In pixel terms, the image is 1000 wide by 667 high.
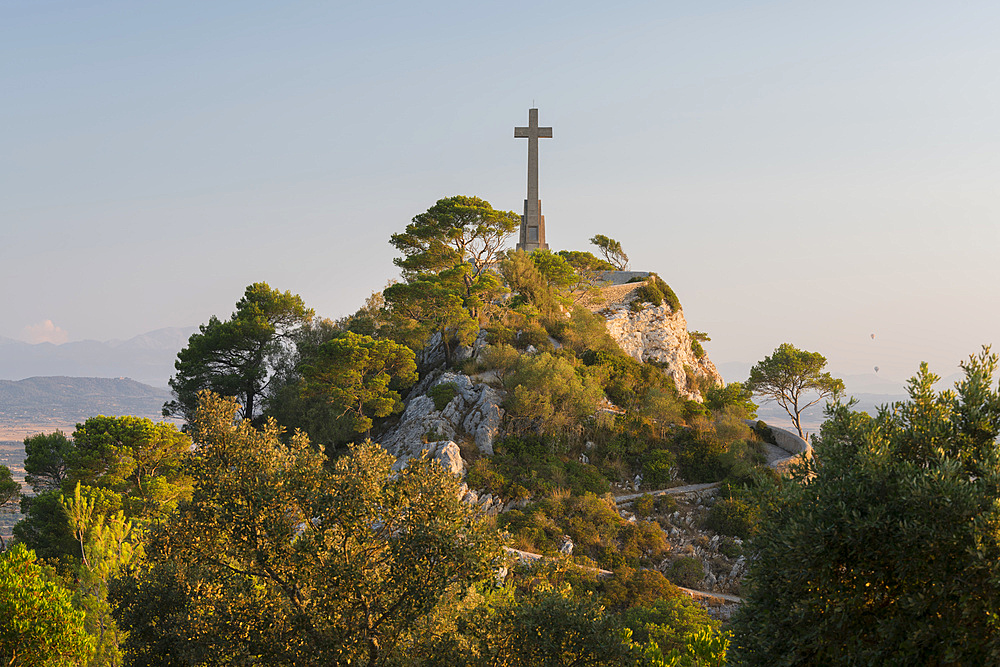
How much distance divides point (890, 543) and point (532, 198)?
4904 cm

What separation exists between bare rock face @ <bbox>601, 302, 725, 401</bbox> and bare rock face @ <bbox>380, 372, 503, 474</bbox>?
13.5 metres

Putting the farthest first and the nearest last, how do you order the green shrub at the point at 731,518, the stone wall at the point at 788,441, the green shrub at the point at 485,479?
the stone wall at the point at 788,441 < the green shrub at the point at 485,479 < the green shrub at the point at 731,518

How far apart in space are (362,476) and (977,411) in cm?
881

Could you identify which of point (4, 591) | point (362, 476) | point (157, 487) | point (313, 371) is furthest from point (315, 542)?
point (313, 371)

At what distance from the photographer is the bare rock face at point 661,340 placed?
151 feet

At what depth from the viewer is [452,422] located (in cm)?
3406

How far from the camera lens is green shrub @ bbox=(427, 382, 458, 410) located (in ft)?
115

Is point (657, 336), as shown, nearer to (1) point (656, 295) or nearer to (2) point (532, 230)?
(1) point (656, 295)

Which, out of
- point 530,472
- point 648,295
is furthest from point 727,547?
point 648,295

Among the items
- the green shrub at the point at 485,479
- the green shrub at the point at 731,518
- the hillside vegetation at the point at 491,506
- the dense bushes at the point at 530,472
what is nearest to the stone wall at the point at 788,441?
the hillside vegetation at the point at 491,506

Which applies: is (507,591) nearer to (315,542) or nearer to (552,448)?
(315,542)

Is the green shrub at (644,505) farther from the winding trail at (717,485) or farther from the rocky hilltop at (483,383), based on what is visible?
the rocky hilltop at (483,383)

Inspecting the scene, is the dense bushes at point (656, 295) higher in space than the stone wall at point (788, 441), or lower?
higher

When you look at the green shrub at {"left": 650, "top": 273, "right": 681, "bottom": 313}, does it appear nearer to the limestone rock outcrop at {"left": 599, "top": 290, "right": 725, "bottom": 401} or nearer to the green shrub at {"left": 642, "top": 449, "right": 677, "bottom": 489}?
the limestone rock outcrop at {"left": 599, "top": 290, "right": 725, "bottom": 401}
